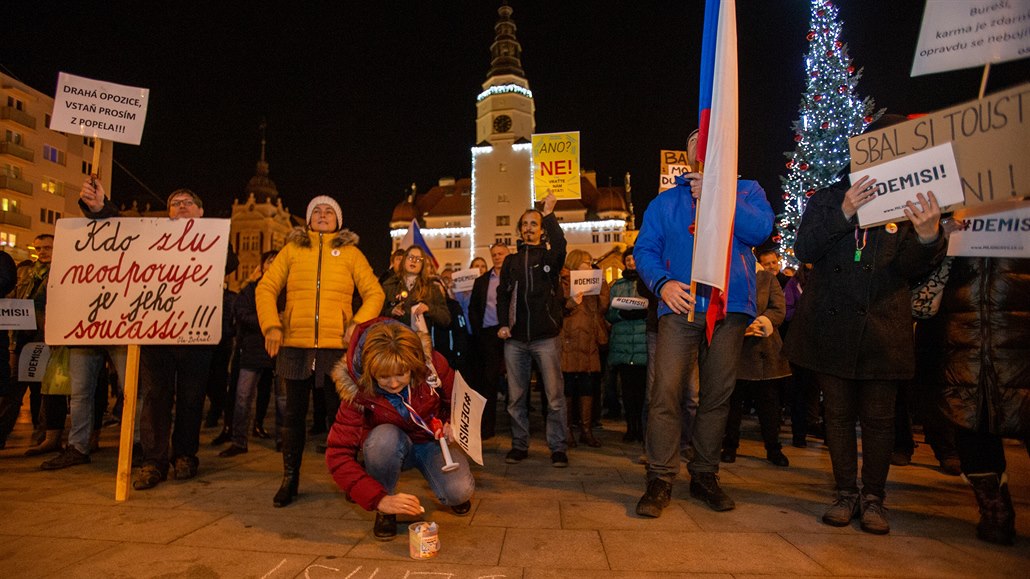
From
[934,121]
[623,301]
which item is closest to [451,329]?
[623,301]

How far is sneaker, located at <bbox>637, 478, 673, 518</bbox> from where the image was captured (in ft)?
11.5

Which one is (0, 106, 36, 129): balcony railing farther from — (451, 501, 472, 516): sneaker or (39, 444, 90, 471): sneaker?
(451, 501, 472, 516): sneaker

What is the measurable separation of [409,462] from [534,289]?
7.99ft

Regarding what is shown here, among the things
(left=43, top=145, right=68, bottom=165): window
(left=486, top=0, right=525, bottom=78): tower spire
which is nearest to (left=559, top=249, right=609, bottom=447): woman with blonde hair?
(left=43, top=145, right=68, bottom=165): window

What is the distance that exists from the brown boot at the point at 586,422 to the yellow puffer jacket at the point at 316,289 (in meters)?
3.23

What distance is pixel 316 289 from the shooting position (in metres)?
4.27

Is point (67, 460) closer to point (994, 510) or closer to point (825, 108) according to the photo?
point (994, 510)

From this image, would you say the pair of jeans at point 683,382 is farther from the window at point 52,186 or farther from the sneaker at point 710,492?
the window at point 52,186

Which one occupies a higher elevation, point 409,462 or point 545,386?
point 545,386

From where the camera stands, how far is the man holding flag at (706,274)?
11.6ft

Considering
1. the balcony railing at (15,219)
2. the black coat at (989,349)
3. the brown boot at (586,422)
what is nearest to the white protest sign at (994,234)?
the black coat at (989,349)

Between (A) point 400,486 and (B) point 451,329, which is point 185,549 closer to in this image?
(A) point 400,486

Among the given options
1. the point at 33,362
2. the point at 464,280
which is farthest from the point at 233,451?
the point at 464,280

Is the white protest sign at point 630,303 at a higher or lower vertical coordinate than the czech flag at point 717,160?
lower
